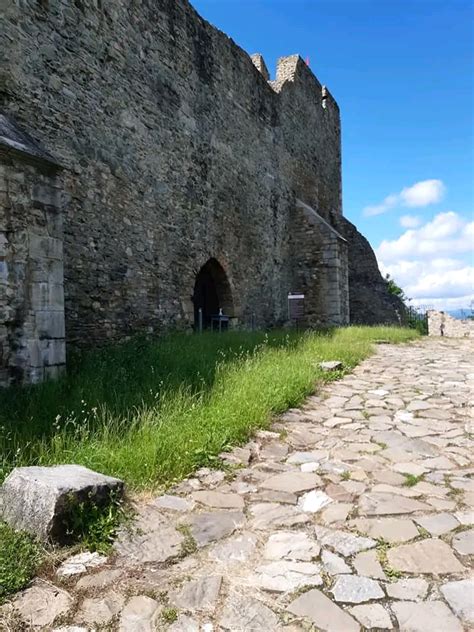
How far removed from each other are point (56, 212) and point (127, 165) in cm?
311

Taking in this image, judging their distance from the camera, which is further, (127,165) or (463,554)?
(127,165)

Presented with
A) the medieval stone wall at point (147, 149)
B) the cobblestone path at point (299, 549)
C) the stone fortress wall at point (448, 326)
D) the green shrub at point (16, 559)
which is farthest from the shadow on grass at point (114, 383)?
the stone fortress wall at point (448, 326)

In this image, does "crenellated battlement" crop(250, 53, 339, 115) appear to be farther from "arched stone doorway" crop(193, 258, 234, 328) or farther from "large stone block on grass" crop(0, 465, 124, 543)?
"large stone block on grass" crop(0, 465, 124, 543)

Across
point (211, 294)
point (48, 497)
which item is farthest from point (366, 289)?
point (48, 497)

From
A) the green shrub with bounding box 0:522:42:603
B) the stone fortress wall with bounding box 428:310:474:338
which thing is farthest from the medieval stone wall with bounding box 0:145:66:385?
the stone fortress wall with bounding box 428:310:474:338

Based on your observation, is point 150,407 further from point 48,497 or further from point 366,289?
point 366,289

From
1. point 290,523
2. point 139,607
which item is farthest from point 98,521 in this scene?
point 290,523

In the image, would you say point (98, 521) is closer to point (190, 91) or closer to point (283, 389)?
point (283, 389)

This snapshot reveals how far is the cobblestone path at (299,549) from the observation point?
6.89 feet

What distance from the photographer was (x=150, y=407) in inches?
177

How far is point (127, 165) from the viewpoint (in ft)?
26.5

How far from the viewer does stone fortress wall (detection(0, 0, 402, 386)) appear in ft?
21.9

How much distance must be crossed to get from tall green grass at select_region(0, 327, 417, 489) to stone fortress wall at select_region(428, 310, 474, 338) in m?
11.4

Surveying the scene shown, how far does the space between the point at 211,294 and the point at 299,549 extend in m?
9.54
